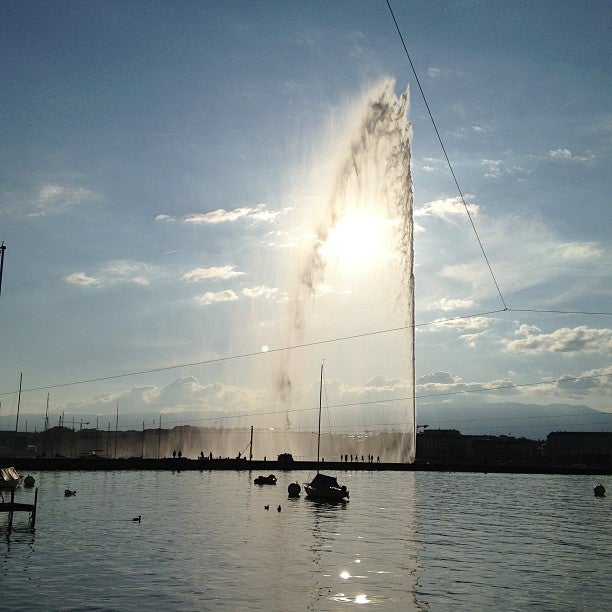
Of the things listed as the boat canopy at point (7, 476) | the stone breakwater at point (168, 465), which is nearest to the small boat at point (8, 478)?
the boat canopy at point (7, 476)

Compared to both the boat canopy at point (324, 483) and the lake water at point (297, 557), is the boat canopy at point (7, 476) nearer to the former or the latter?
the lake water at point (297, 557)

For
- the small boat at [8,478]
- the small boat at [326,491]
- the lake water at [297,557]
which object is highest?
the small boat at [8,478]

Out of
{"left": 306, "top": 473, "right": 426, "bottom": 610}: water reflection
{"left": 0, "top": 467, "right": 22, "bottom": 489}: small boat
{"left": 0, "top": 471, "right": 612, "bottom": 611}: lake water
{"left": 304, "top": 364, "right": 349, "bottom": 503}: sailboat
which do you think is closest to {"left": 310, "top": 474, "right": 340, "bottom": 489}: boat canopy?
{"left": 304, "top": 364, "right": 349, "bottom": 503}: sailboat

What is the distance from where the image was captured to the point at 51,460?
14688 cm

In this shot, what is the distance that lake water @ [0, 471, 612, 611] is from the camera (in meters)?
31.3

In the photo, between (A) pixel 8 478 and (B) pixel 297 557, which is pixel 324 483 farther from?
(B) pixel 297 557

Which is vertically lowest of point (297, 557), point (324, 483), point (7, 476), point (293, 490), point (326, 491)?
point (297, 557)

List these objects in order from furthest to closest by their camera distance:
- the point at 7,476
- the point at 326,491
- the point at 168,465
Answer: the point at 168,465 → the point at 326,491 → the point at 7,476

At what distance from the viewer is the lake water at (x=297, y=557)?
3133 cm

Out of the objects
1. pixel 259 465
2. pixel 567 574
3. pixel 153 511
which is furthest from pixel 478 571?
pixel 259 465

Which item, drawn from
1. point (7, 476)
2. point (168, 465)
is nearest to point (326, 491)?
point (7, 476)

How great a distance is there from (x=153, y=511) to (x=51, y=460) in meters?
87.4

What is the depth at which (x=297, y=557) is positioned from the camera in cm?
4266

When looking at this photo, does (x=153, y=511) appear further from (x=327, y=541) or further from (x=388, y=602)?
(x=388, y=602)
